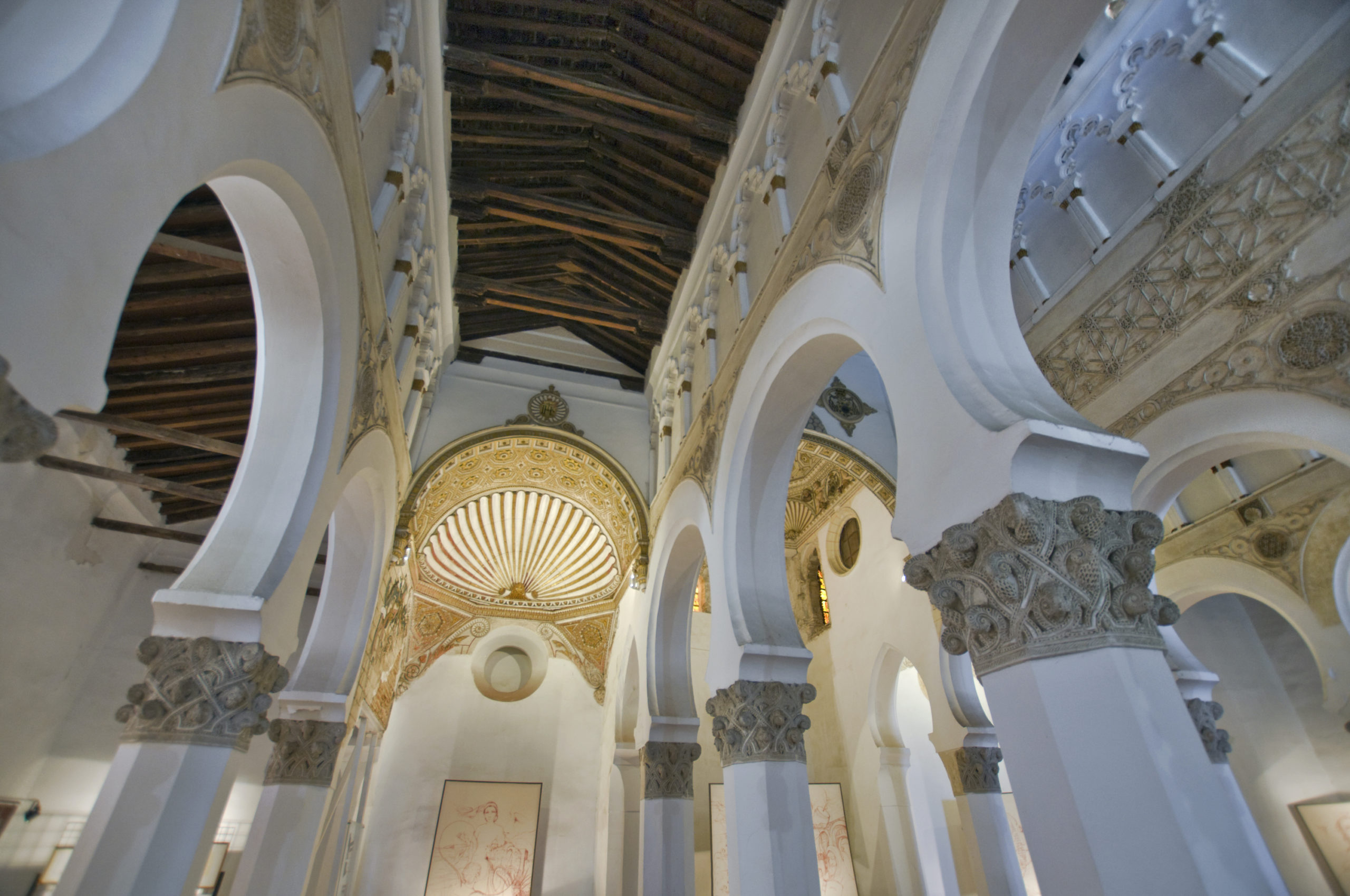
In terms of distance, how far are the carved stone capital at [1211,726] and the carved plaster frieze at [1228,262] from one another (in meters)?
2.00

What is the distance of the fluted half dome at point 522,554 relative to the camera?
11656 mm

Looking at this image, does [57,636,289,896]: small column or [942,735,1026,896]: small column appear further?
[942,735,1026,896]: small column

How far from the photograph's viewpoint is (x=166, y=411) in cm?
675

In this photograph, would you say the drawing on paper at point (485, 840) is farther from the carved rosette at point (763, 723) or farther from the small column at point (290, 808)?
the carved rosette at point (763, 723)

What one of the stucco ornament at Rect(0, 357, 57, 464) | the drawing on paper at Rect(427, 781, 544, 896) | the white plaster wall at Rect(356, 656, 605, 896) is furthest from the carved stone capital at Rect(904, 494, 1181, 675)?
the drawing on paper at Rect(427, 781, 544, 896)

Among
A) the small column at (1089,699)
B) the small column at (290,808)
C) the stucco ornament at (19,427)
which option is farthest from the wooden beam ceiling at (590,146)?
the small column at (1089,699)

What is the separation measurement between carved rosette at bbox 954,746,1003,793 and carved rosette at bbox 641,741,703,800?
2528mm

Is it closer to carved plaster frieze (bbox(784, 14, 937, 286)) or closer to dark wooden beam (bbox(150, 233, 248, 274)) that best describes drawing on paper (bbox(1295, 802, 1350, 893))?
carved plaster frieze (bbox(784, 14, 937, 286))

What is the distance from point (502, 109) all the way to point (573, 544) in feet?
24.9

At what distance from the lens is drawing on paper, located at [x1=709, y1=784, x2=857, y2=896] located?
29.5 feet

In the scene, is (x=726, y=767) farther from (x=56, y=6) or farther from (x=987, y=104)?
(x=56, y=6)

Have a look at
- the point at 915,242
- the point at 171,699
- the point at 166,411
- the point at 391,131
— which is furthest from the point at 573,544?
the point at 915,242

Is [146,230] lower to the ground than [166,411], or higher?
lower

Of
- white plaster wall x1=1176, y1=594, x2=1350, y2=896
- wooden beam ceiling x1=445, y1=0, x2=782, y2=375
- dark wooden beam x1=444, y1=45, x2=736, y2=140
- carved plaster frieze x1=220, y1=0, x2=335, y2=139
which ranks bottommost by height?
white plaster wall x1=1176, y1=594, x2=1350, y2=896
